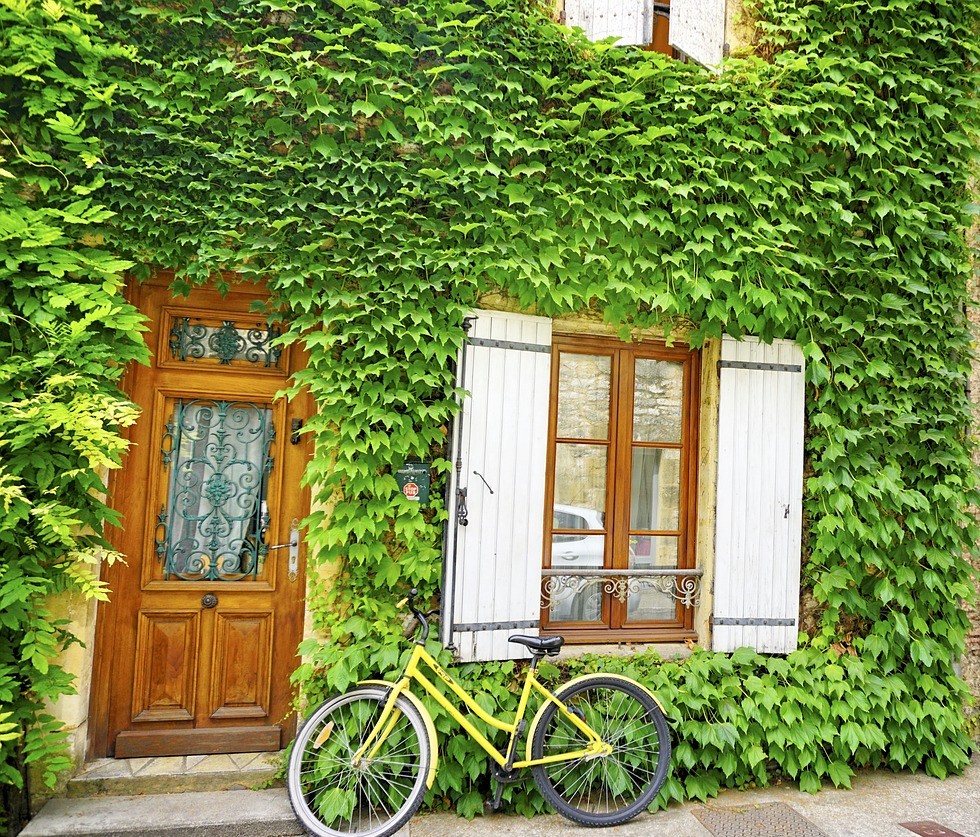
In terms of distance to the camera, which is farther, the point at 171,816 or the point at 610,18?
the point at 610,18

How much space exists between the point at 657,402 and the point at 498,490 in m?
1.29

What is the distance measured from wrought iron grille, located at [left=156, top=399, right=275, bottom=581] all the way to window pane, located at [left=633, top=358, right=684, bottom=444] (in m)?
2.28

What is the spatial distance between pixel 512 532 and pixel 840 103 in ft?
11.2

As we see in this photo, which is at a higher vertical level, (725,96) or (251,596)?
(725,96)

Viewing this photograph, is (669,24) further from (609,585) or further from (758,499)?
(609,585)

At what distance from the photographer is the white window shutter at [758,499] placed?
4.10m

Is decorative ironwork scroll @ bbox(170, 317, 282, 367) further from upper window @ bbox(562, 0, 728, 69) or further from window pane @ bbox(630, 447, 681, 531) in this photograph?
upper window @ bbox(562, 0, 728, 69)

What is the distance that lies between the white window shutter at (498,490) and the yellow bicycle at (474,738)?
29 cm

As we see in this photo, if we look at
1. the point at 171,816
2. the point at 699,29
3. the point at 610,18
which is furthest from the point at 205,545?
the point at 699,29

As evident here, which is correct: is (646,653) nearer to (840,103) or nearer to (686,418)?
(686,418)

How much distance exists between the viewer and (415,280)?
12.0ft

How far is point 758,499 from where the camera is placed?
4156 mm

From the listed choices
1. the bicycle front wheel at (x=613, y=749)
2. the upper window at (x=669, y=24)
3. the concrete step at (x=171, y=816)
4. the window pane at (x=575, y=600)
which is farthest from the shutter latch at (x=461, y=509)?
the upper window at (x=669, y=24)

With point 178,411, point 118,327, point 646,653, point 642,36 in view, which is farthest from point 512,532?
point 642,36
